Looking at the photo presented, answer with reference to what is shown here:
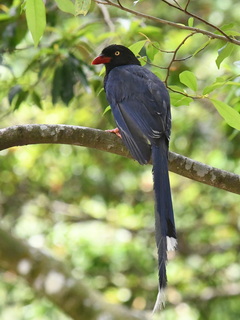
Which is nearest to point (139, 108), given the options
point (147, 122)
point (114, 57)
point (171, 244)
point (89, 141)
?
point (147, 122)

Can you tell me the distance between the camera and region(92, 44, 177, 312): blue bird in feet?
9.52

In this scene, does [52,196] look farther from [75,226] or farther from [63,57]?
[63,57]

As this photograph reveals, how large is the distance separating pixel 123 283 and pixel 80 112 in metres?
1.95

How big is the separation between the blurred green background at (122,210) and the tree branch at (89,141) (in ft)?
11.2

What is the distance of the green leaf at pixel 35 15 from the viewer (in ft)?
9.37

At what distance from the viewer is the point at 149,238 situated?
7242 mm

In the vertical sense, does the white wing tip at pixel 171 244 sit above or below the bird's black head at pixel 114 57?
above

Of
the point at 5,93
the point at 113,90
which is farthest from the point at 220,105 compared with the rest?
the point at 5,93

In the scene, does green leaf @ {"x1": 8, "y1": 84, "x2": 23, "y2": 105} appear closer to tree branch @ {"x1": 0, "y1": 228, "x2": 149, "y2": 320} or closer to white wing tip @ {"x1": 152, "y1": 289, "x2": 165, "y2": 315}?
tree branch @ {"x1": 0, "y1": 228, "x2": 149, "y2": 320}

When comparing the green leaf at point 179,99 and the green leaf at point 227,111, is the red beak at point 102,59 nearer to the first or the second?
the green leaf at point 179,99

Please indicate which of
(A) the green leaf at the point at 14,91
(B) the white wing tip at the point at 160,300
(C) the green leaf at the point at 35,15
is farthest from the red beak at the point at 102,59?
(B) the white wing tip at the point at 160,300

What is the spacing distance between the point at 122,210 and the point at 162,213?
15.3ft

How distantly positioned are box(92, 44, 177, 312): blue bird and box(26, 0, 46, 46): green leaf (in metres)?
0.73

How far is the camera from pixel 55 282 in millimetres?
5516
